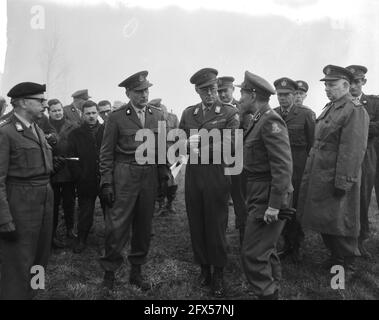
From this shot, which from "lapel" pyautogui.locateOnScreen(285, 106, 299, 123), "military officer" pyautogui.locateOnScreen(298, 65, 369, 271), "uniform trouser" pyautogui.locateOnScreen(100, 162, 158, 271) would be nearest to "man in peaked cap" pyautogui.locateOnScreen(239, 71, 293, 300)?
"military officer" pyautogui.locateOnScreen(298, 65, 369, 271)

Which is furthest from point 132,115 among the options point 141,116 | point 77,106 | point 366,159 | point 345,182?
point 77,106

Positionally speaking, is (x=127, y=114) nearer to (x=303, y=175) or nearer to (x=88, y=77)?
(x=303, y=175)

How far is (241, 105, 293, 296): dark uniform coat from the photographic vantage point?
3574 mm

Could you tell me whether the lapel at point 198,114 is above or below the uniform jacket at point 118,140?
above

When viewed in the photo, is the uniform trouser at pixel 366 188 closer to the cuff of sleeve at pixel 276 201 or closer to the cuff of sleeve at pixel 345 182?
the cuff of sleeve at pixel 345 182

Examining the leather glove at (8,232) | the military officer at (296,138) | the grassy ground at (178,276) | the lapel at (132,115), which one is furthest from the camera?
the military officer at (296,138)

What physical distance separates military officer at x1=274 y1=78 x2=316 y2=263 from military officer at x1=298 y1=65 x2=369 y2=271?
0.47 metres

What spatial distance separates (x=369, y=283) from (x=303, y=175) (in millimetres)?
1567

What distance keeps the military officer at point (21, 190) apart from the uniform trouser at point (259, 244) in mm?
2114

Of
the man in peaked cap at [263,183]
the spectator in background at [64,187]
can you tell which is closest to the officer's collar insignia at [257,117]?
the man in peaked cap at [263,183]

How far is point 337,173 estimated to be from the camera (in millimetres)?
4582

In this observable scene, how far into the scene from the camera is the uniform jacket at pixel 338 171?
456 centimetres

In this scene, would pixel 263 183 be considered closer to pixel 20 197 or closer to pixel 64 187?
pixel 20 197

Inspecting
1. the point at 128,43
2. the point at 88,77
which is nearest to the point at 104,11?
the point at 128,43
